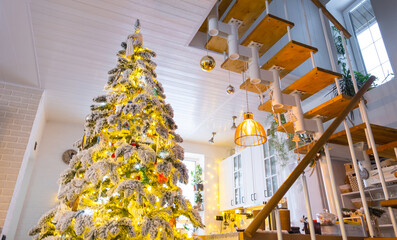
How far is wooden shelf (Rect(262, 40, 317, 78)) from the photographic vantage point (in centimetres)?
259

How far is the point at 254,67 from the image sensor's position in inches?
108

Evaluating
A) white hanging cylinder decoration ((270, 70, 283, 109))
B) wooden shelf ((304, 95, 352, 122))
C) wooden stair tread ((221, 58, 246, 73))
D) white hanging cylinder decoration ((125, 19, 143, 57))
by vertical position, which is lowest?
wooden shelf ((304, 95, 352, 122))

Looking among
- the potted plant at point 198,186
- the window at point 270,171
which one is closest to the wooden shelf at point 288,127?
the window at point 270,171

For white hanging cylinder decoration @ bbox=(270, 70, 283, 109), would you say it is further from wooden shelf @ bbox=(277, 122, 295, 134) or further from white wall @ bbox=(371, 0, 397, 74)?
white wall @ bbox=(371, 0, 397, 74)

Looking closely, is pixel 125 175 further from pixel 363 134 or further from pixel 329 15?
pixel 329 15

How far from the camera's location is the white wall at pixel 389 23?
3.58 m

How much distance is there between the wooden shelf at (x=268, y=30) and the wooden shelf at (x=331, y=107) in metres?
0.82

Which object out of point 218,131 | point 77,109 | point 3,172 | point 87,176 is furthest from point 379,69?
point 3,172

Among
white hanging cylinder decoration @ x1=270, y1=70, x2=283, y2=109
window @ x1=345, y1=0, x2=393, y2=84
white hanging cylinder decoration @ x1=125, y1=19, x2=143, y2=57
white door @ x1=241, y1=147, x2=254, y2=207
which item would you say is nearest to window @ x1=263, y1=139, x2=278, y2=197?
white door @ x1=241, y1=147, x2=254, y2=207

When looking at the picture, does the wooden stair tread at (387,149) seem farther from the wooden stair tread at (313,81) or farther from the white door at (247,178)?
the white door at (247,178)

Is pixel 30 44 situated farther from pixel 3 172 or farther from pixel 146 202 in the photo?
pixel 146 202

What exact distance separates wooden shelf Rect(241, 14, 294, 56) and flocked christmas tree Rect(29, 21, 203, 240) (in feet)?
3.69

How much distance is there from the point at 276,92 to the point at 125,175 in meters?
1.65

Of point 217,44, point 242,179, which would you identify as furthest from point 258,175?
point 217,44
